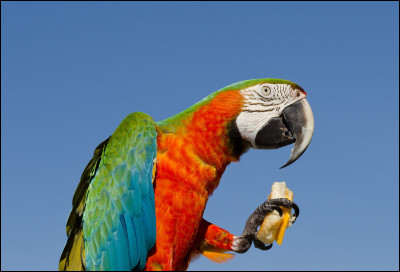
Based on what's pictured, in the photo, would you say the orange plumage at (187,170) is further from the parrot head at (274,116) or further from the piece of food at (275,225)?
the piece of food at (275,225)

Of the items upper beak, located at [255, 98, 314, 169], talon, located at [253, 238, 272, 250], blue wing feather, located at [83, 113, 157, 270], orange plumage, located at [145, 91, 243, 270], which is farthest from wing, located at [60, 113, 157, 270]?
talon, located at [253, 238, 272, 250]

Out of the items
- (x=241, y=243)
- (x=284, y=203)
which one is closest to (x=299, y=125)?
(x=284, y=203)

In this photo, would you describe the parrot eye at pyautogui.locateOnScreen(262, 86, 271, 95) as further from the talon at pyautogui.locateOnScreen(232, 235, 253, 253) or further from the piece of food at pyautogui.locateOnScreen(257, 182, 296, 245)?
the talon at pyautogui.locateOnScreen(232, 235, 253, 253)

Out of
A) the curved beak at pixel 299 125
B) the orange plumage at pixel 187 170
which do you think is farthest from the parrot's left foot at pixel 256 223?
the orange plumage at pixel 187 170

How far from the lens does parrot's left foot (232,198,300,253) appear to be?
3.84m

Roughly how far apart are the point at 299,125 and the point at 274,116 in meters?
0.22

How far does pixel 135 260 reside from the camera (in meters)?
3.27

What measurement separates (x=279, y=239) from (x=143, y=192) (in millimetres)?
1240

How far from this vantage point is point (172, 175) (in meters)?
3.48

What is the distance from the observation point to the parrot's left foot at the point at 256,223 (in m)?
3.84

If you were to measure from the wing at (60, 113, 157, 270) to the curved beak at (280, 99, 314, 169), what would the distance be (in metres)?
1.11

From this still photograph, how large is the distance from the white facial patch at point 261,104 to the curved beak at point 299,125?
0.06m

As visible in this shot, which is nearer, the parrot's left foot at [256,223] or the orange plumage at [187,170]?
the orange plumage at [187,170]

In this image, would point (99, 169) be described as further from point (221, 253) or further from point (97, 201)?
point (221, 253)
